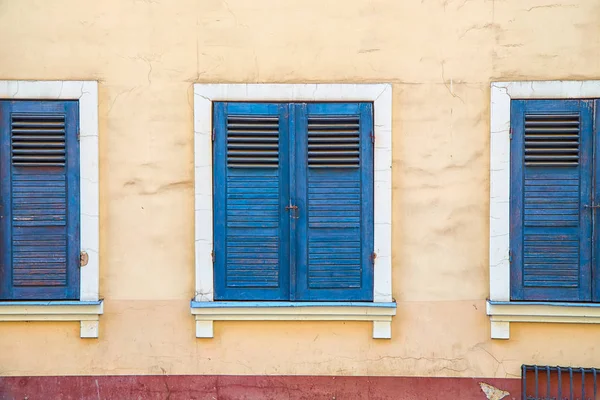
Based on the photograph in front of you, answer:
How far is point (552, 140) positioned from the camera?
509 centimetres

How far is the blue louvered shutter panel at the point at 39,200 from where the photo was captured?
5.16m

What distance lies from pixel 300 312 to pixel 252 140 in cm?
147

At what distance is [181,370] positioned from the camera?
524 cm

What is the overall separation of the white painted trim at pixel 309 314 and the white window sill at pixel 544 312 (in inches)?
34.0

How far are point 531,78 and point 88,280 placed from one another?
399 cm

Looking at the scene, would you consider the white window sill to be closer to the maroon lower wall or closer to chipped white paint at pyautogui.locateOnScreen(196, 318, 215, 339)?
the maroon lower wall

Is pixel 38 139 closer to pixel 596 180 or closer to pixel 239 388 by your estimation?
pixel 239 388

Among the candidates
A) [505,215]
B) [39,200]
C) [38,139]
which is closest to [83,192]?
[39,200]

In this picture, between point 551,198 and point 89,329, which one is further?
point 89,329

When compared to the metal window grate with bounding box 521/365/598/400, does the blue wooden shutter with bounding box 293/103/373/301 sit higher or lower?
higher

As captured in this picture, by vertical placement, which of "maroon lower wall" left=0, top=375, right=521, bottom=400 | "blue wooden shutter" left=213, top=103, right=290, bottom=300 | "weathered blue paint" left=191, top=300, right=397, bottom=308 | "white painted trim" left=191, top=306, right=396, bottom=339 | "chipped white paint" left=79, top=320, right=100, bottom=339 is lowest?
"maroon lower wall" left=0, top=375, right=521, bottom=400

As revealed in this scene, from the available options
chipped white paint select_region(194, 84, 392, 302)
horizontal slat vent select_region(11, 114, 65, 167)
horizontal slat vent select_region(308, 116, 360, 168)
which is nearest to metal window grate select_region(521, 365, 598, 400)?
chipped white paint select_region(194, 84, 392, 302)

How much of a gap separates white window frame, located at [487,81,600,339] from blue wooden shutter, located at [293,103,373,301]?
39.1 inches

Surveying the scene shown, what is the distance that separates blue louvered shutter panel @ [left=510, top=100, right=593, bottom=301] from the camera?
5.07 m
